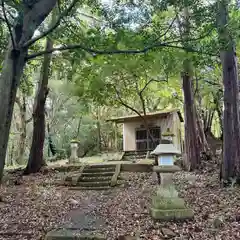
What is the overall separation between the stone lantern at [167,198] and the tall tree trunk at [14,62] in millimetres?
2895

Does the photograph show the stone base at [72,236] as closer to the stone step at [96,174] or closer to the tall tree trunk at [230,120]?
the tall tree trunk at [230,120]

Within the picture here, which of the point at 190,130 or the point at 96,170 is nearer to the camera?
the point at 190,130

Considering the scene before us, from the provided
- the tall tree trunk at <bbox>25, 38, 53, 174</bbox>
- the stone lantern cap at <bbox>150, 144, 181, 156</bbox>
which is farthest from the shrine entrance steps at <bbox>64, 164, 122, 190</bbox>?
the stone lantern cap at <bbox>150, 144, 181, 156</bbox>

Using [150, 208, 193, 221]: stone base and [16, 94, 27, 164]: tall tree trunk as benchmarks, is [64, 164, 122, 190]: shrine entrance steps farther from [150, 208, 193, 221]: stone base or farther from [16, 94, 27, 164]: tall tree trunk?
[16, 94, 27, 164]: tall tree trunk

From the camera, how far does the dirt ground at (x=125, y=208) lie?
463cm

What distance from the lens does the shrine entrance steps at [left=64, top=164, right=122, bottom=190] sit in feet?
29.5

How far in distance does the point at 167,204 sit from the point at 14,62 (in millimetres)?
3657

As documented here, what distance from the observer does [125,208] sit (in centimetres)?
599

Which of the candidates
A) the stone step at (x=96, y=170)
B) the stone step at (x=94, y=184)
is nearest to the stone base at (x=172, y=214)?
the stone step at (x=94, y=184)

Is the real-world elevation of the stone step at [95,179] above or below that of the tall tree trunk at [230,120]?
below

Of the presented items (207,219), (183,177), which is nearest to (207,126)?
(183,177)

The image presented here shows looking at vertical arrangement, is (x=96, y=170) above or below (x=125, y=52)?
below

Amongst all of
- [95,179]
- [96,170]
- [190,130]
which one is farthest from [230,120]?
[96,170]

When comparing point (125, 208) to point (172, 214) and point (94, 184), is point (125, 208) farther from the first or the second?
point (94, 184)
